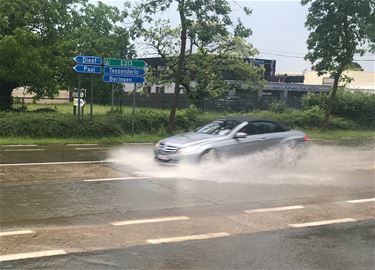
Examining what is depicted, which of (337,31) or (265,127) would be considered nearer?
(265,127)

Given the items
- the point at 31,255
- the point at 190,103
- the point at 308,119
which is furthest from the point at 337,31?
the point at 31,255

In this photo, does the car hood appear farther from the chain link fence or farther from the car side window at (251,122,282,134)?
the chain link fence

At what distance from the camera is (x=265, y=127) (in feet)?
45.0

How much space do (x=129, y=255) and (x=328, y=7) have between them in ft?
75.6

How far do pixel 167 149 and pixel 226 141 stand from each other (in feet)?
4.86

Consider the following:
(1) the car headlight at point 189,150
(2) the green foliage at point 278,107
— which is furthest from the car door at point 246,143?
(2) the green foliage at point 278,107

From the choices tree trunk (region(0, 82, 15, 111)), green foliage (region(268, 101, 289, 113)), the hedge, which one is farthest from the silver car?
green foliage (region(268, 101, 289, 113))

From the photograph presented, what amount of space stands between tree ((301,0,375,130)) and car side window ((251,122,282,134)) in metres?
13.4

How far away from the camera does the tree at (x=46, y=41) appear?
75.3 ft

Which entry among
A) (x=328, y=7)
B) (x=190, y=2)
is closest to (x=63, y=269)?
(x=190, y=2)

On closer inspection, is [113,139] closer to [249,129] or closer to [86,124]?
[86,124]

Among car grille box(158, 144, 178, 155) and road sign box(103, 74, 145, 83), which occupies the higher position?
road sign box(103, 74, 145, 83)

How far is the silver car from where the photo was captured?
12.1 m

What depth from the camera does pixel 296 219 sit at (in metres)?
8.02
